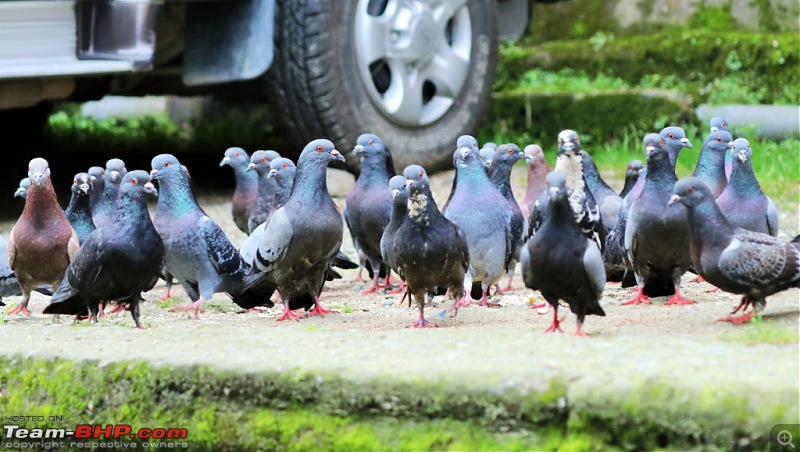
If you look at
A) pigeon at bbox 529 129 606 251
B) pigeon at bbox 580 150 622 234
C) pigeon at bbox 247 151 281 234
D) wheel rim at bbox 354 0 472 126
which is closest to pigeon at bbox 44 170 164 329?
pigeon at bbox 247 151 281 234

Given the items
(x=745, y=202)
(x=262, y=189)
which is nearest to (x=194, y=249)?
(x=262, y=189)

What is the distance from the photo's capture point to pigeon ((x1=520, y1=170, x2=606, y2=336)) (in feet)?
15.8

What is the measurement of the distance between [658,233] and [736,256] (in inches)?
36.0

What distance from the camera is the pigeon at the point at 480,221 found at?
618 cm

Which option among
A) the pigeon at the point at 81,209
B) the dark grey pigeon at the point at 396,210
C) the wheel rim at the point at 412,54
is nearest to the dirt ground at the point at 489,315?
the dark grey pigeon at the point at 396,210

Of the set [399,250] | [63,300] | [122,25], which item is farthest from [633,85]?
[63,300]

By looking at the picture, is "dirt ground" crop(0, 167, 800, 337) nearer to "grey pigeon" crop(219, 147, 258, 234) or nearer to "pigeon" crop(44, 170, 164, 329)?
"pigeon" crop(44, 170, 164, 329)

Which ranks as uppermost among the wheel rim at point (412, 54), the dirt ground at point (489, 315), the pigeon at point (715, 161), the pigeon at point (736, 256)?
the wheel rim at point (412, 54)

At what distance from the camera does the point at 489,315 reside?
580cm

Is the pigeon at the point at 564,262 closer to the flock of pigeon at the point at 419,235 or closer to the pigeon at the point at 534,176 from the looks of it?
the flock of pigeon at the point at 419,235

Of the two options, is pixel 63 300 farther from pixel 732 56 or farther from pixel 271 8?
pixel 732 56

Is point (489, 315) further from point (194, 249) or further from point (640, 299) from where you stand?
point (194, 249)

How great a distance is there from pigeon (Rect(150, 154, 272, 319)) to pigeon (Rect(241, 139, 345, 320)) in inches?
4.5

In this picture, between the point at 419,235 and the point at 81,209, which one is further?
the point at 81,209
